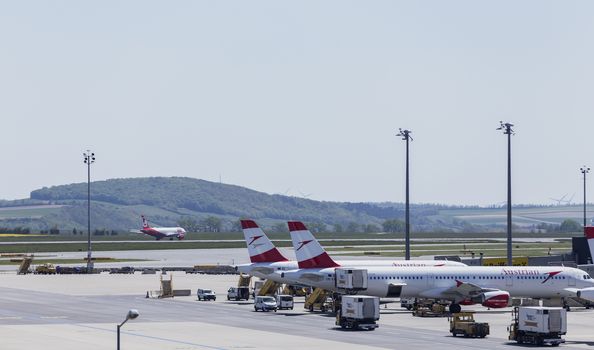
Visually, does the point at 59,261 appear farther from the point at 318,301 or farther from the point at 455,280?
the point at 455,280

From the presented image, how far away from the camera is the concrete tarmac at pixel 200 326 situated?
74312mm

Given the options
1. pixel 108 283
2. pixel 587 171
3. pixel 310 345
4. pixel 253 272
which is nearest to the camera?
pixel 310 345

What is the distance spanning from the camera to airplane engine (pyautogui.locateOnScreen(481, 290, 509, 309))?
97.6 meters

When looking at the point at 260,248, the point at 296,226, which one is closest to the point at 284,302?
the point at 296,226

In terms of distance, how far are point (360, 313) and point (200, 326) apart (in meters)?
11.1

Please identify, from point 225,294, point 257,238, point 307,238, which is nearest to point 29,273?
point 225,294

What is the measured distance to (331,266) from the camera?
98688 mm

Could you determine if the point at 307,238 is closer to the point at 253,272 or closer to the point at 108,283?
the point at 253,272

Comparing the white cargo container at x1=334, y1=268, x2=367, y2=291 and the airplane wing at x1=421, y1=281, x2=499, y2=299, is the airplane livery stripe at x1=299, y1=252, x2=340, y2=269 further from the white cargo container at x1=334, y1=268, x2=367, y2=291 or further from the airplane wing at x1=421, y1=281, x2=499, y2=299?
the airplane wing at x1=421, y1=281, x2=499, y2=299

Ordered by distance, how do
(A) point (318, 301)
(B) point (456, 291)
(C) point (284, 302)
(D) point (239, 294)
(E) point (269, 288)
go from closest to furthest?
(B) point (456, 291), (A) point (318, 301), (C) point (284, 302), (E) point (269, 288), (D) point (239, 294)

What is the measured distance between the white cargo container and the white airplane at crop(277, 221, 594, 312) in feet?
2.90

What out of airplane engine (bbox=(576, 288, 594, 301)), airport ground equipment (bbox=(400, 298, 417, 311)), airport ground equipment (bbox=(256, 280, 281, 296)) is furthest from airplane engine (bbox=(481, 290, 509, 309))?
airport ground equipment (bbox=(256, 280, 281, 296))

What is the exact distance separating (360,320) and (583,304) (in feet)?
92.3

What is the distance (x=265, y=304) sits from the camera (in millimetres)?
99250
